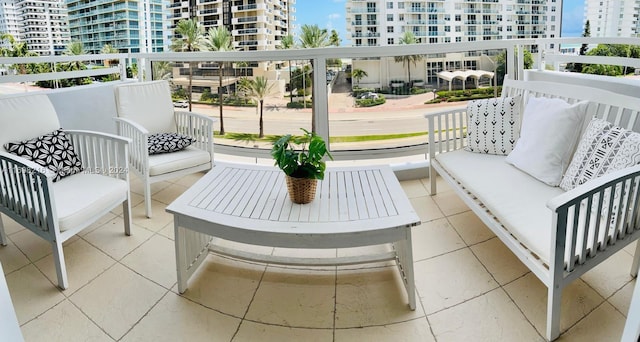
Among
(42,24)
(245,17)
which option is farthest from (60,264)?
(245,17)

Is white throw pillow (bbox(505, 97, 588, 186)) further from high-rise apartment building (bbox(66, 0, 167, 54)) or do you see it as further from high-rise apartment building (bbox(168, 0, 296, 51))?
high-rise apartment building (bbox(168, 0, 296, 51))

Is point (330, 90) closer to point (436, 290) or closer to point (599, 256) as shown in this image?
point (436, 290)

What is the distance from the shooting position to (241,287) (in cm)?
214

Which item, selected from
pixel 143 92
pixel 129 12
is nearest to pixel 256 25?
pixel 129 12

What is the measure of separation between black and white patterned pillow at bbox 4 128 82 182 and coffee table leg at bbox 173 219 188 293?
994 mm

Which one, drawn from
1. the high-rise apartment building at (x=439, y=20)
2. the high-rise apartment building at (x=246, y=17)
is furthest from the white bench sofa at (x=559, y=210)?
the high-rise apartment building at (x=439, y=20)

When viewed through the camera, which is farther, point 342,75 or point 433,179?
point 342,75

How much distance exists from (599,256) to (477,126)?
1363 millimetres

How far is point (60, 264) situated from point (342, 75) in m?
2.30

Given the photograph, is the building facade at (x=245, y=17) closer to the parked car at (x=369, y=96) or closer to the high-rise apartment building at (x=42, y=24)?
the high-rise apartment building at (x=42, y=24)

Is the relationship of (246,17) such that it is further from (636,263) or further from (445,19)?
(636,263)

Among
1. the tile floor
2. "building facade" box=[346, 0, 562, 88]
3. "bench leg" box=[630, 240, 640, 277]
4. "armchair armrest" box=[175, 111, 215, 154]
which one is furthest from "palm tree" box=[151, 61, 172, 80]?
"building facade" box=[346, 0, 562, 88]

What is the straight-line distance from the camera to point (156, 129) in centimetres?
346

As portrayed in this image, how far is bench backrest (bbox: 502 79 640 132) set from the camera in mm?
2070
